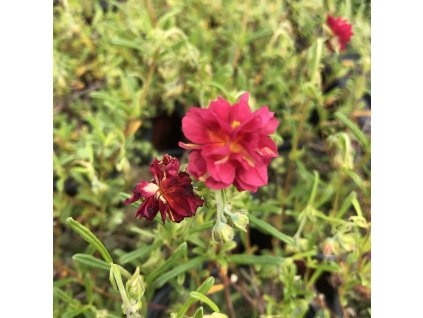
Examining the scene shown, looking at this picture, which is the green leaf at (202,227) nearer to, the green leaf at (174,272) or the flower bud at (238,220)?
the green leaf at (174,272)

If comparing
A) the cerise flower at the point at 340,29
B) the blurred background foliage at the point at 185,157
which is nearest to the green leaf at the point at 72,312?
the blurred background foliage at the point at 185,157

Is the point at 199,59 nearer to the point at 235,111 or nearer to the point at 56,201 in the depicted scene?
the point at 56,201

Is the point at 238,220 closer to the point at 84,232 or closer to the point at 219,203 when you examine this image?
the point at 219,203

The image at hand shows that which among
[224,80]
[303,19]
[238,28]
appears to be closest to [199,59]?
[224,80]

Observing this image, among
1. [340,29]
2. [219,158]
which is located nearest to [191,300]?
[219,158]

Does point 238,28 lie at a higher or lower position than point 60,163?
higher

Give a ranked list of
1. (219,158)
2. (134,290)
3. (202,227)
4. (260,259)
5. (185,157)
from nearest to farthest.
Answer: (219,158), (134,290), (202,227), (260,259), (185,157)
